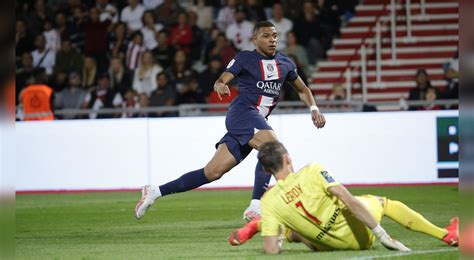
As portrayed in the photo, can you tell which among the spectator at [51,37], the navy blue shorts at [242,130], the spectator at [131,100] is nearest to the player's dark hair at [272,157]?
the navy blue shorts at [242,130]

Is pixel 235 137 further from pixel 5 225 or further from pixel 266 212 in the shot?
pixel 5 225

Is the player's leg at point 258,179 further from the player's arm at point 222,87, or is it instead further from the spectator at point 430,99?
the spectator at point 430,99

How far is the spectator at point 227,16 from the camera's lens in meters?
19.9

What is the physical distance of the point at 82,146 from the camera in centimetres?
1576

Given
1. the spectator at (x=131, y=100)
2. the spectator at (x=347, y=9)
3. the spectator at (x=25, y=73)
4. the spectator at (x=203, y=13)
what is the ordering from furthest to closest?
1. the spectator at (x=347, y=9)
2. the spectator at (x=203, y=13)
3. the spectator at (x=25, y=73)
4. the spectator at (x=131, y=100)

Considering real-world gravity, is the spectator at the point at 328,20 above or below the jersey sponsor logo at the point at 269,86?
above

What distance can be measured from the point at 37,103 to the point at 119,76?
243cm

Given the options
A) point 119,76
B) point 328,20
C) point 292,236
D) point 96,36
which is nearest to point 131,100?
point 119,76

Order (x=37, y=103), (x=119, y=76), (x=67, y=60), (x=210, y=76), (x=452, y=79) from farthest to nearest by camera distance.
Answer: (x=67, y=60), (x=119, y=76), (x=210, y=76), (x=452, y=79), (x=37, y=103)

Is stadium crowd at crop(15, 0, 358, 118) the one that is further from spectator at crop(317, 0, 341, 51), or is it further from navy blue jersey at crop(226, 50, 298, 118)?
navy blue jersey at crop(226, 50, 298, 118)

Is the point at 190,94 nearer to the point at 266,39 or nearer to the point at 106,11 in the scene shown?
the point at 106,11

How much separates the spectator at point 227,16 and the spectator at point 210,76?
167 centimetres

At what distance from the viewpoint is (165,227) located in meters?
9.56

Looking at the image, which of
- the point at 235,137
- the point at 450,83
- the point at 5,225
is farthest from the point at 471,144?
the point at 450,83
